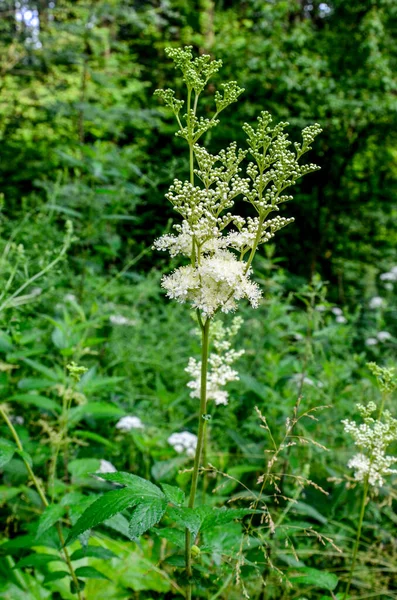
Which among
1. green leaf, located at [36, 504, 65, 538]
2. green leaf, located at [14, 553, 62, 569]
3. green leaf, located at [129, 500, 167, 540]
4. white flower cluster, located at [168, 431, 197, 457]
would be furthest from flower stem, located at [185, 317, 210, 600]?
white flower cluster, located at [168, 431, 197, 457]

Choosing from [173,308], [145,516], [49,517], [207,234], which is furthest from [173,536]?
[173,308]

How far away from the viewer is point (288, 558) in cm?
169

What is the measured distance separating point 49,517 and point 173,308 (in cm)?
335

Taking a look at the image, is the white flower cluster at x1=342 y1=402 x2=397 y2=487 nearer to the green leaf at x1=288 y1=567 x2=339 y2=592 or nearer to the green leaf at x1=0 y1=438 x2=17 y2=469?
the green leaf at x1=288 y1=567 x2=339 y2=592

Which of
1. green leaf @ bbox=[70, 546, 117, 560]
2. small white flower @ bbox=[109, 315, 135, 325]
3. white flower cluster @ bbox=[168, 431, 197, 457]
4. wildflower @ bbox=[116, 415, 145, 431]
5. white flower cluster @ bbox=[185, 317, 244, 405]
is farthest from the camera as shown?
small white flower @ bbox=[109, 315, 135, 325]

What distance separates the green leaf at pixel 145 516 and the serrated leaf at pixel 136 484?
0.9 inches

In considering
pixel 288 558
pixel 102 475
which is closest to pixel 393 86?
pixel 288 558

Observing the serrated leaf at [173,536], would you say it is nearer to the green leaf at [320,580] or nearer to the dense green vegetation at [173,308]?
the dense green vegetation at [173,308]

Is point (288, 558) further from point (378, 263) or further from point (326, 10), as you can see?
point (326, 10)

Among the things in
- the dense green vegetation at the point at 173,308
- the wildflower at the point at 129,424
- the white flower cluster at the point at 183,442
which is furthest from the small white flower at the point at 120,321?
the white flower cluster at the point at 183,442

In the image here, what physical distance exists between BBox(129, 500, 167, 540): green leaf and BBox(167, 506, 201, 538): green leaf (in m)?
0.03

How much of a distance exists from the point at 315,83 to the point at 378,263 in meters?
3.61

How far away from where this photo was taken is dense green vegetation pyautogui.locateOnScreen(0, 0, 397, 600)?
1.73 m

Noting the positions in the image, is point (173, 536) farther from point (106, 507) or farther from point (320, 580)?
point (320, 580)
